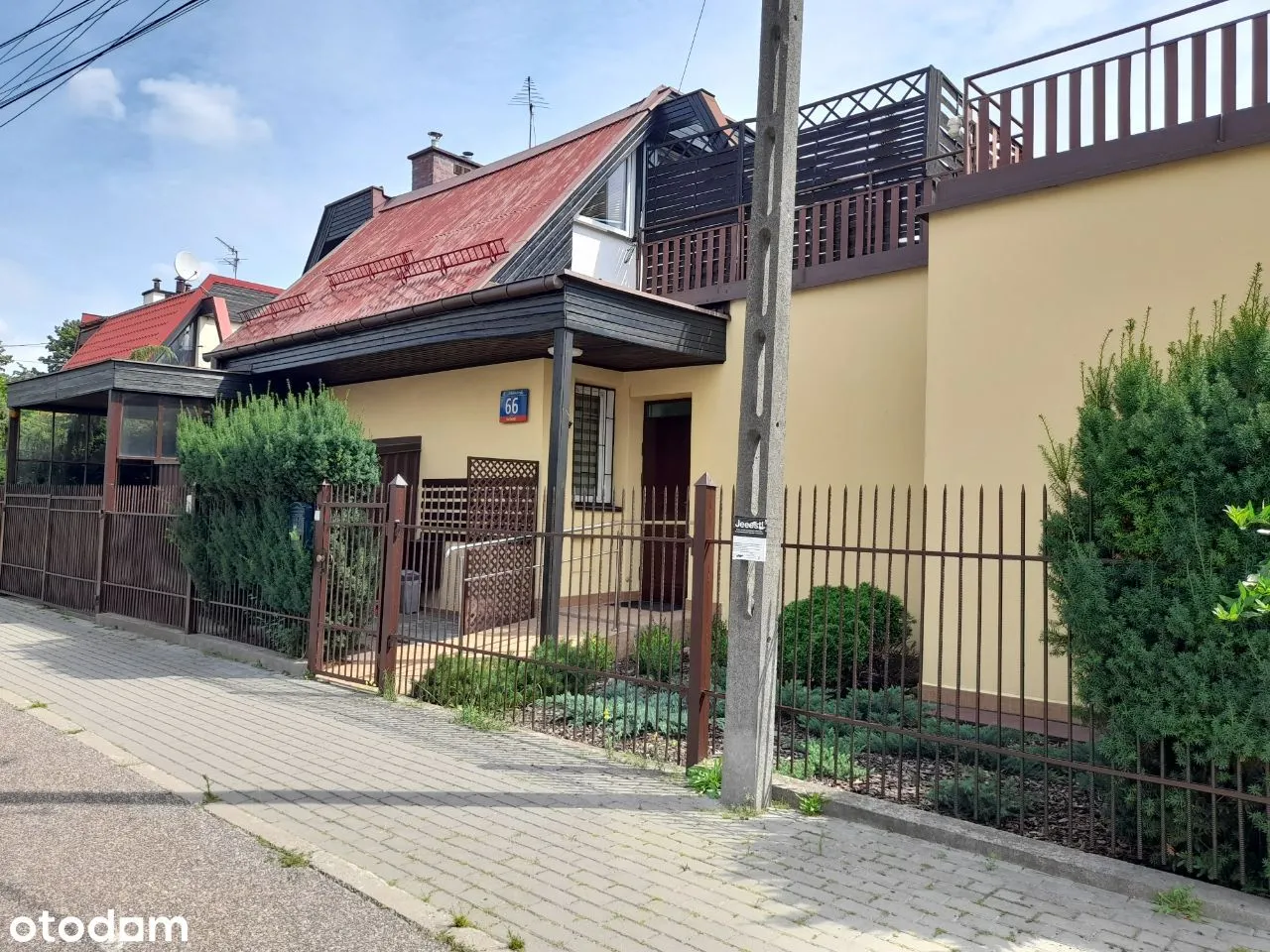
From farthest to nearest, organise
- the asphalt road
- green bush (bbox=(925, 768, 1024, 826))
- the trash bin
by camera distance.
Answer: the trash bin < green bush (bbox=(925, 768, 1024, 826)) < the asphalt road

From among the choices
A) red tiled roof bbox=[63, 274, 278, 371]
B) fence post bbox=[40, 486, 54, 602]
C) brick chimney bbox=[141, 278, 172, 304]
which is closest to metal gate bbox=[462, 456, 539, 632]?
fence post bbox=[40, 486, 54, 602]

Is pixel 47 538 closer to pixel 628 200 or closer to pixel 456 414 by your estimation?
pixel 456 414

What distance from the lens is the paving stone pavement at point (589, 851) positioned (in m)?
3.55

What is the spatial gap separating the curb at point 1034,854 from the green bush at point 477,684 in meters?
2.75

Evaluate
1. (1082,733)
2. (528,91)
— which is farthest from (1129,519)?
(528,91)

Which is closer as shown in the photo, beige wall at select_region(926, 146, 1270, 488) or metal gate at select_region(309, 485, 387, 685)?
beige wall at select_region(926, 146, 1270, 488)

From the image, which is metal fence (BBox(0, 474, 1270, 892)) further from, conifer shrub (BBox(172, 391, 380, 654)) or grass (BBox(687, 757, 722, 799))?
grass (BBox(687, 757, 722, 799))

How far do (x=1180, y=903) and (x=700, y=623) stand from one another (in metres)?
2.79

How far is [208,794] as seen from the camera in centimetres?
506

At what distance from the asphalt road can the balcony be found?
7.04 meters

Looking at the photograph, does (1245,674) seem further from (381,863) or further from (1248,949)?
(381,863)

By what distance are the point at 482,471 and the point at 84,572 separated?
6413 millimetres

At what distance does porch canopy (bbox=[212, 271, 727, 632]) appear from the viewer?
8922 mm

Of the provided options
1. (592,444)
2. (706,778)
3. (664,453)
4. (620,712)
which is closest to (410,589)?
(592,444)
